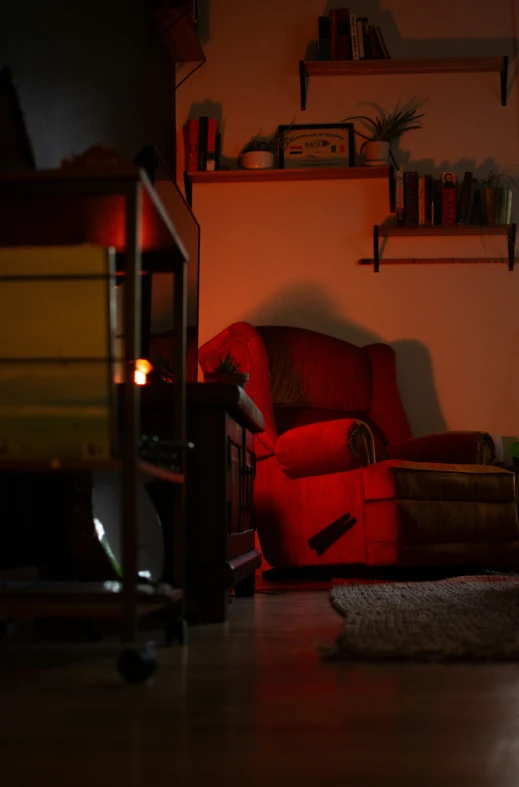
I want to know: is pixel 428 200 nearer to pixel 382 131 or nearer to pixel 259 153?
pixel 382 131

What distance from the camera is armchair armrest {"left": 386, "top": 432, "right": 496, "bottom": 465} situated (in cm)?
343

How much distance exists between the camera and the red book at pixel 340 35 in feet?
14.5

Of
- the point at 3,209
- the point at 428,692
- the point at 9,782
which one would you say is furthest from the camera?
the point at 3,209

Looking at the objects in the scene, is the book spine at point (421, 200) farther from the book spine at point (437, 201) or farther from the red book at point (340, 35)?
the red book at point (340, 35)

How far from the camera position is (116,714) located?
0.91 metres

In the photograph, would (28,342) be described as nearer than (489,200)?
Yes

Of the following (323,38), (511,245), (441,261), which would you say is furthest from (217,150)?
(511,245)

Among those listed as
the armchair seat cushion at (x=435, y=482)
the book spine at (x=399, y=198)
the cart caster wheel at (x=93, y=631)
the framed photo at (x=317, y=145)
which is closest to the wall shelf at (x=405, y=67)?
the framed photo at (x=317, y=145)

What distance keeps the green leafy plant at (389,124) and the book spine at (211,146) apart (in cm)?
68

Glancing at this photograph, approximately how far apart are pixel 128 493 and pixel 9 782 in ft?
1.61

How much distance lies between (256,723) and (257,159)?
12.5 ft

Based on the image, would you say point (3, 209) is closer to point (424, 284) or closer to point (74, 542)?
point (74, 542)

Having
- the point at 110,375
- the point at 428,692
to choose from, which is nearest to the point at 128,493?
the point at 110,375

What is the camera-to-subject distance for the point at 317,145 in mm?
4477
